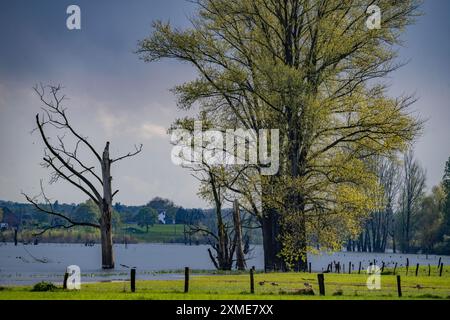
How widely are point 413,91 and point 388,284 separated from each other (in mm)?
11089

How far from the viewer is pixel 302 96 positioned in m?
37.7

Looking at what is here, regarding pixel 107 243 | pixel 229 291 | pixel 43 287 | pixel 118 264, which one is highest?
pixel 107 243

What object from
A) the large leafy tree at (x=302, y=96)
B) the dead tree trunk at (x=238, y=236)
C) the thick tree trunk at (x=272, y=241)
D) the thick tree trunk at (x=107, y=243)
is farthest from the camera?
the dead tree trunk at (x=238, y=236)

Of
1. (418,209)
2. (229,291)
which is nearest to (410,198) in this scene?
(418,209)

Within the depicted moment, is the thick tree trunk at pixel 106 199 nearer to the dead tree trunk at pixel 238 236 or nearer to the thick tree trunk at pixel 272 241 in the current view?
the dead tree trunk at pixel 238 236

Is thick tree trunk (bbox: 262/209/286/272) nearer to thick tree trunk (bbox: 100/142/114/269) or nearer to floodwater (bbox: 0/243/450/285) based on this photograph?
floodwater (bbox: 0/243/450/285)

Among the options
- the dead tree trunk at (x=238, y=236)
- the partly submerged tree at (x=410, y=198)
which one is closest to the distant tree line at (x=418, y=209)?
the partly submerged tree at (x=410, y=198)

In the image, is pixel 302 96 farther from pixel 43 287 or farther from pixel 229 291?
pixel 43 287

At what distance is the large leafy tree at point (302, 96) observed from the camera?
37500 millimetres

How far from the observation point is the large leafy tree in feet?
123

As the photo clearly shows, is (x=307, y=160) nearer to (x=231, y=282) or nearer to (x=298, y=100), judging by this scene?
(x=298, y=100)

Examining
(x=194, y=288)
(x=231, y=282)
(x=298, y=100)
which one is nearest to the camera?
(x=194, y=288)

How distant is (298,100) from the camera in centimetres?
3766
